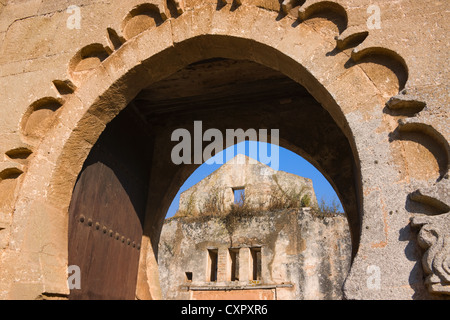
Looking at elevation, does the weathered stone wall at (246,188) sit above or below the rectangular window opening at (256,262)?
above

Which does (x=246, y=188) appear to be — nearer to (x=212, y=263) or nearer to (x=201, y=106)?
(x=212, y=263)

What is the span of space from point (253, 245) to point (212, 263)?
68.2 inches

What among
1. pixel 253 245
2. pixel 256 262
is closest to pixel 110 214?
pixel 253 245

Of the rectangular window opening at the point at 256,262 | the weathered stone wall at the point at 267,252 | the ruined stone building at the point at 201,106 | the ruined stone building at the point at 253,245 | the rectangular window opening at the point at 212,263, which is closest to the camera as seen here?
the ruined stone building at the point at 201,106

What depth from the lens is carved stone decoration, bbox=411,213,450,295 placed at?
170 cm

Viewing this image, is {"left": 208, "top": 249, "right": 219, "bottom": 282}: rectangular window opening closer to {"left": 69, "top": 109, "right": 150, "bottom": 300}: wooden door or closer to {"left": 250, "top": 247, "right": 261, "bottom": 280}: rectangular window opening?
{"left": 250, "top": 247, "right": 261, "bottom": 280}: rectangular window opening

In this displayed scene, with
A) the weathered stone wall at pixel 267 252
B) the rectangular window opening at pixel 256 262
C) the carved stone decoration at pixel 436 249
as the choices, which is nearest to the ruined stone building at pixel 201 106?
the carved stone decoration at pixel 436 249

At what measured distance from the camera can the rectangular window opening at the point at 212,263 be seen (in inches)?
546

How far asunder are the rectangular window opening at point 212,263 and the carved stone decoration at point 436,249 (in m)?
12.5

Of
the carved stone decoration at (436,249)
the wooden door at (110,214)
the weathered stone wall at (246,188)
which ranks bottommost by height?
the carved stone decoration at (436,249)

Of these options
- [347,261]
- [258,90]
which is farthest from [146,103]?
[347,261]

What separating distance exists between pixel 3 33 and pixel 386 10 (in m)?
3.06

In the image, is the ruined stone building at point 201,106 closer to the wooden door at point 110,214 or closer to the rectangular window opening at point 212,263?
the wooden door at point 110,214

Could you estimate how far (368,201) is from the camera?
6.61ft
